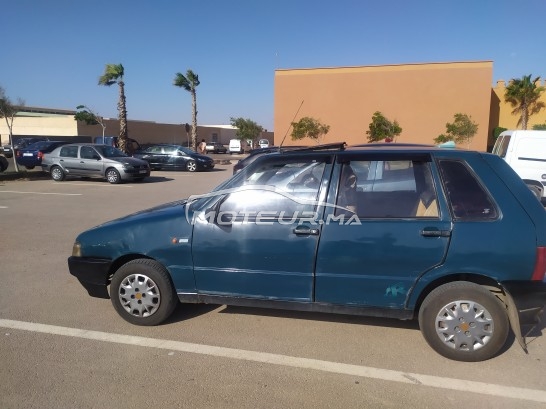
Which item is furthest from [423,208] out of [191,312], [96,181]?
[96,181]

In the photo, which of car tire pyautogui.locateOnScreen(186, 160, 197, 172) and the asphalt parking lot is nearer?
the asphalt parking lot

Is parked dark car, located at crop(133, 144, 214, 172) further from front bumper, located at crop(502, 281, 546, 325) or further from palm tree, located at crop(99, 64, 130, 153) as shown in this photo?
front bumper, located at crop(502, 281, 546, 325)

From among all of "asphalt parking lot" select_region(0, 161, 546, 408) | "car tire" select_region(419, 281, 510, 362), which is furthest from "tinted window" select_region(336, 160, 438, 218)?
"asphalt parking lot" select_region(0, 161, 546, 408)

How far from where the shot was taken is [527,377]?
9.40 ft

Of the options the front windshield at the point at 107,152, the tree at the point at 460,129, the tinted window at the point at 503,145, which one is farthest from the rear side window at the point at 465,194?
the tree at the point at 460,129

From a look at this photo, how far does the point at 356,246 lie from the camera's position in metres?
3.12

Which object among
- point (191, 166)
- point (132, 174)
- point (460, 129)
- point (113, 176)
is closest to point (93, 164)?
point (113, 176)

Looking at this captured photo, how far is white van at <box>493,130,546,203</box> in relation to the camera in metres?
8.72

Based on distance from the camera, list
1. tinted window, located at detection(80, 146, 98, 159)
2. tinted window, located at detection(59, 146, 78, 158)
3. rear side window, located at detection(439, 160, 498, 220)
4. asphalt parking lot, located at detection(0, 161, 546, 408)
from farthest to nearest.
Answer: tinted window, located at detection(59, 146, 78, 158) → tinted window, located at detection(80, 146, 98, 159) → rear side window, located at detection(439, 160, 498, 220) → asphalt parking lot, located at detection(0, 161, 546, 408)

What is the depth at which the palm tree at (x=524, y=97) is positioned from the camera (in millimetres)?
37281

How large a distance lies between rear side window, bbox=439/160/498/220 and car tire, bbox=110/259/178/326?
250 centimetres

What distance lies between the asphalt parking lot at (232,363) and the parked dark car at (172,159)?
16.8 metres

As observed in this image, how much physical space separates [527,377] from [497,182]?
1.44 meters

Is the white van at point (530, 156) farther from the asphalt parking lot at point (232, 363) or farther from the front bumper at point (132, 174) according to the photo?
the front bumper at point (132, 174)
